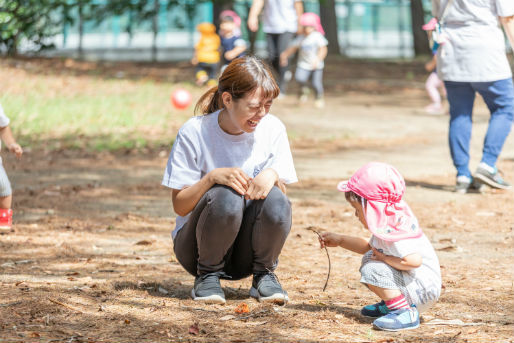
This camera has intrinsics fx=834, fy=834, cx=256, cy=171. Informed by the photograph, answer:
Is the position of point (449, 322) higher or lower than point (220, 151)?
lower

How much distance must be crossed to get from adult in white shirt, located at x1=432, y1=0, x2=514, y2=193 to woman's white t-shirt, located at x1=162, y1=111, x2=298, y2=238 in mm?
3406

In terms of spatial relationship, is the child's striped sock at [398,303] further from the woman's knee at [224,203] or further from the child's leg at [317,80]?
the child's leg at [317,80]

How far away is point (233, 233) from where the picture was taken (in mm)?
4129

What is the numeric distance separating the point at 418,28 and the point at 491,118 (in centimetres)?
2045

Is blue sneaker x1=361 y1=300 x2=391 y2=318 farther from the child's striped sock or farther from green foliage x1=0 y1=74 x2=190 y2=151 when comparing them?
green foliage x1=0 y1=74 x2=190 y2=151

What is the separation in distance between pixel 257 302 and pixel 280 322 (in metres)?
0.48

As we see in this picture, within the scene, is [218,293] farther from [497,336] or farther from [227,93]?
[497,336]

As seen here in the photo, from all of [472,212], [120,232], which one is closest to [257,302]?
[120,232]

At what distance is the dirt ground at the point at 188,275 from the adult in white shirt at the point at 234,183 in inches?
8.2

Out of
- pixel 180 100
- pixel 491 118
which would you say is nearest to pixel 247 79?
pixel 491 118

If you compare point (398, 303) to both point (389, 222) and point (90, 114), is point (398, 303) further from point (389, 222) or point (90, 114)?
point (90, 114)

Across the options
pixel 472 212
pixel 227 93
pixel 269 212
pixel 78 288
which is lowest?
pixel 472 212

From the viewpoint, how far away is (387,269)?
371 centimetres

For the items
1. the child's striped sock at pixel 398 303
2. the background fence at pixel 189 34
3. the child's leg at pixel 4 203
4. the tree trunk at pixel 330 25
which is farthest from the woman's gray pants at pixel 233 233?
the tree trunk at pixel 330 25
